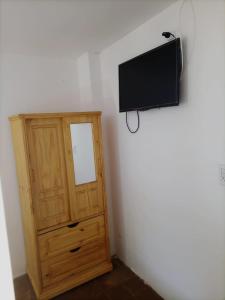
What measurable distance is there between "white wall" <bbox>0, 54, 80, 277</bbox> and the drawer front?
1.71 ft

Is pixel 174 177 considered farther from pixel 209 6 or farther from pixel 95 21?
pixel 95 21

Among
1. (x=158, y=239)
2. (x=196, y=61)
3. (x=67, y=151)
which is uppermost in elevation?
(x=196, y=61)

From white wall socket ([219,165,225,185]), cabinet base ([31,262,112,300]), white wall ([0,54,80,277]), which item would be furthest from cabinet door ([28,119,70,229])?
white wall socket ([219,165,225,185])

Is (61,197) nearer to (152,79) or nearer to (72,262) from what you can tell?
(72,262)

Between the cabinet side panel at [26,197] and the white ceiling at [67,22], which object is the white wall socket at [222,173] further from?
the cabinet side panel at [26,197]

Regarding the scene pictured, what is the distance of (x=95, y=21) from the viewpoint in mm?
1852

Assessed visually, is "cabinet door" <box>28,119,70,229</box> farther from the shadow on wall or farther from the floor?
the floor

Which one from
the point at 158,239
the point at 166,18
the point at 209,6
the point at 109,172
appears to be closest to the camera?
the point at 209,6

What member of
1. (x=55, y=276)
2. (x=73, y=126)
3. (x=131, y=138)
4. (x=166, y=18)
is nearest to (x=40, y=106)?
(x=73, y=126)

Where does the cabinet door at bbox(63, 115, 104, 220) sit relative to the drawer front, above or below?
above

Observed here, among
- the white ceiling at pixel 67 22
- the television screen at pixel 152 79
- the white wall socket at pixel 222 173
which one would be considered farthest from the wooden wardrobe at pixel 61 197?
the white wall socket at pixel 222 173

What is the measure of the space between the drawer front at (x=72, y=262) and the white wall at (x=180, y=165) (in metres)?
0.36

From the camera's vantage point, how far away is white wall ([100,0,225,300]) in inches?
59.8

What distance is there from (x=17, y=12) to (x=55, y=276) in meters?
2.29
